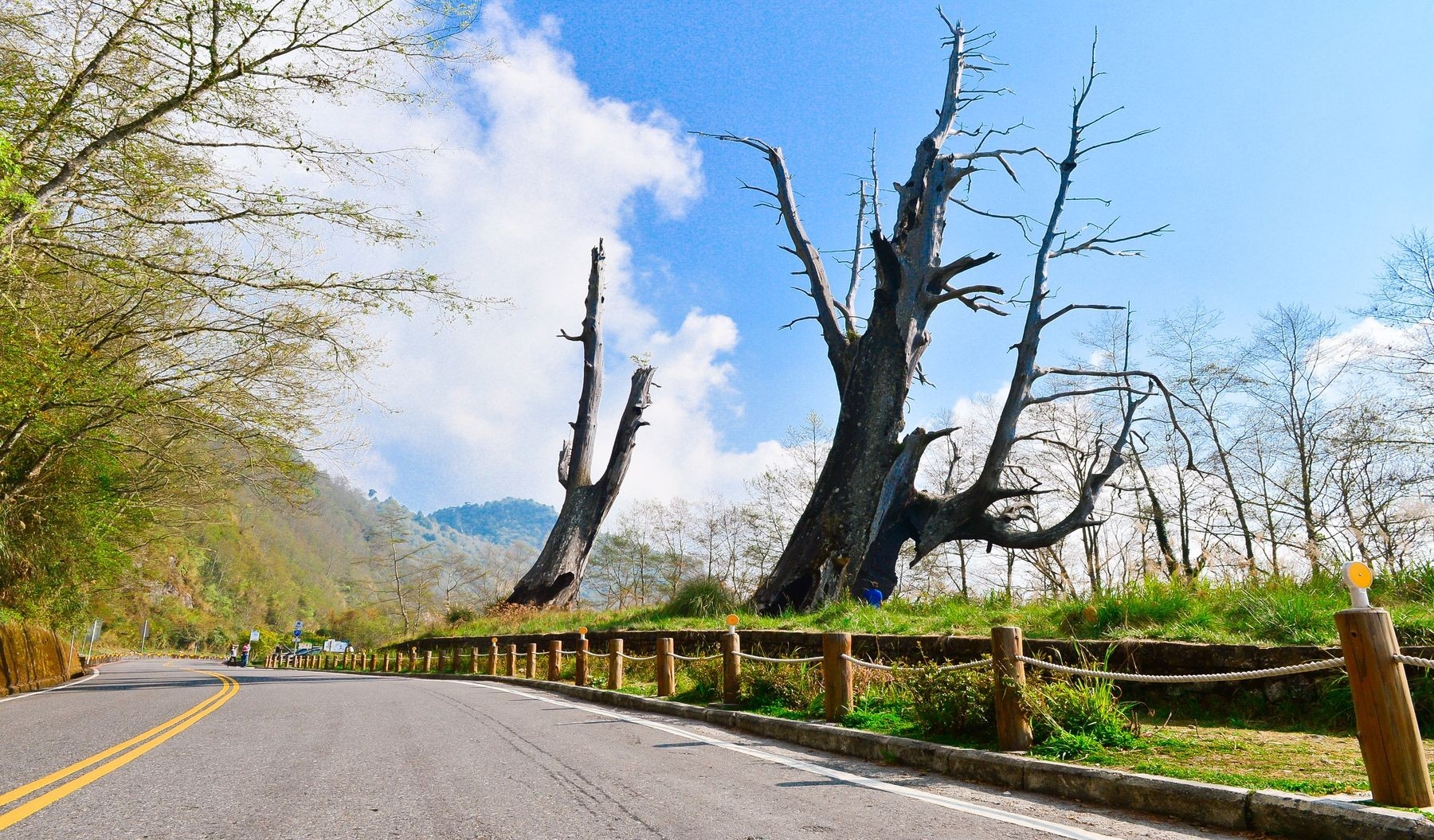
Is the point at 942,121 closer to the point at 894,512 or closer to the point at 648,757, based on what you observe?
the point at 894,512

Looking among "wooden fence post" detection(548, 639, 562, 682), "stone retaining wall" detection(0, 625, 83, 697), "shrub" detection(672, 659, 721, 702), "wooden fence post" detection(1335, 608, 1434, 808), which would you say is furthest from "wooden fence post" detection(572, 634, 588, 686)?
"wooden fence post" detection(1335, 608, 1434, 808)

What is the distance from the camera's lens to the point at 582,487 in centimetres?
2616

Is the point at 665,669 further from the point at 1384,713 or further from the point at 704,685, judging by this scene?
the point at 1384,713

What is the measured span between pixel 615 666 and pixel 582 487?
14.0 m

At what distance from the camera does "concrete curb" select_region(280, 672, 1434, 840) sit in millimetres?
3445

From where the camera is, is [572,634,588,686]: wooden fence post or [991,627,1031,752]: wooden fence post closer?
[991,627,1031,752]: wooden fence post

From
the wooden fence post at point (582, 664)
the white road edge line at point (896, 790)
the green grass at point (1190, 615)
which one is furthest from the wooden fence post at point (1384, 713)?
the wooden fence post at point (582, 664)

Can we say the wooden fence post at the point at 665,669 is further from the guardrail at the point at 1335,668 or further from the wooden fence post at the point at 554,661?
the wooden fence post at the point at 554,661

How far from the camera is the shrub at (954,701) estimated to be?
6.01 metres

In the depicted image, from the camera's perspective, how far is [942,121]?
19.3m

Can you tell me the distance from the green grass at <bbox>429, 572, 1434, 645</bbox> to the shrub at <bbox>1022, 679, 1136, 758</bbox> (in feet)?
6.63

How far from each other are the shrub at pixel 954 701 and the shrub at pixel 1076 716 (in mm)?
363

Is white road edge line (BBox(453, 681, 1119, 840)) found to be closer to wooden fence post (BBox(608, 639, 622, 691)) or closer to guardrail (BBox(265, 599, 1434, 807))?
guardrail (BBox(265, 599, 1434, 807))

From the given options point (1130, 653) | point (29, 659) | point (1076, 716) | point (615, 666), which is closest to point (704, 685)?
point (615, 666)
